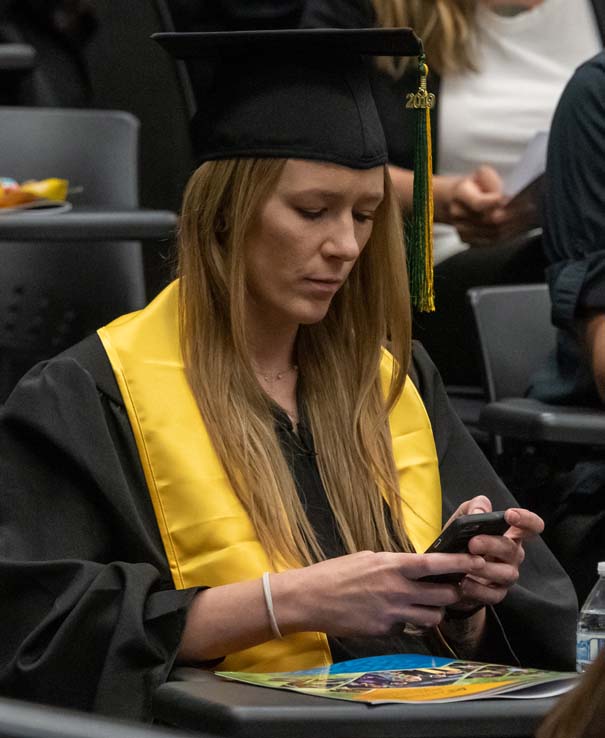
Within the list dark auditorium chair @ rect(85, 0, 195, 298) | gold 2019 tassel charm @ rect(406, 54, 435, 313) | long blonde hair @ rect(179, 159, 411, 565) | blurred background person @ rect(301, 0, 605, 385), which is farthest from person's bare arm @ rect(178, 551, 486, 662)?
dark auditorium chair @ rect(85, 0, 195, 298)

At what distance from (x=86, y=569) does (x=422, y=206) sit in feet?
2.60

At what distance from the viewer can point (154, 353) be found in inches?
89.8

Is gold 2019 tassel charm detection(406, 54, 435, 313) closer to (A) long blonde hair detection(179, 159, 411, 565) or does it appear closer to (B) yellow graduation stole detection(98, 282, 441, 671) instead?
(A) long blonde hair detection(179, 159, 411, 565)

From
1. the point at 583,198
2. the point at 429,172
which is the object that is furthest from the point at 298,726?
the point at 583,198

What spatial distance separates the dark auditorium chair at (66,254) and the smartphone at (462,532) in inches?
65.0

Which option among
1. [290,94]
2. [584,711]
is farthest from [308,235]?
[584,711]

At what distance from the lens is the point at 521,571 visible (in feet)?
7.92

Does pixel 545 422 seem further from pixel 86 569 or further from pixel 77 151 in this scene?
pixel 77 151

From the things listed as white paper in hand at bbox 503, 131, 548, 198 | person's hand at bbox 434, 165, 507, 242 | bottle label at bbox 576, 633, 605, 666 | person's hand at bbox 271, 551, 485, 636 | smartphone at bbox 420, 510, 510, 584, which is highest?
white paper in hand at bbox 503, 131, 548, 198

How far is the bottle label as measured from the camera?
95.9 inches

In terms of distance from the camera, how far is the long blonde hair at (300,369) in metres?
2.22

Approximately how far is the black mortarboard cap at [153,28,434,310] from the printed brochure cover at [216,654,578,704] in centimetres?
70

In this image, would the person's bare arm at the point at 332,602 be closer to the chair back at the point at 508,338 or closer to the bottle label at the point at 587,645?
the bottle label at the point at 587,645

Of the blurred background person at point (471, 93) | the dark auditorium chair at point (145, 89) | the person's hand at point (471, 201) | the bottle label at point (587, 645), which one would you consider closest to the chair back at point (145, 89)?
the dark auditorium chair at point (145, 89)
